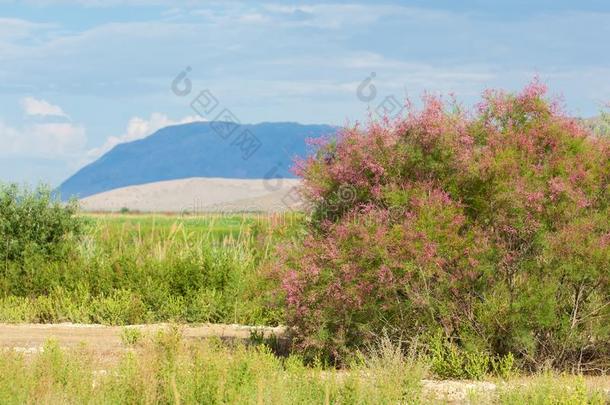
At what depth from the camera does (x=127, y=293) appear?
58.7 feet

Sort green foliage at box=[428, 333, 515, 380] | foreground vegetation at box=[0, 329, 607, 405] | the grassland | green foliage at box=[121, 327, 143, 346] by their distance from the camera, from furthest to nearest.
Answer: green foliage at box=[121, 327, 143, 346], green foliage at box=[428, 333, 515, 380], the grassland, foreground vegetation at box=[0, 329, 607, 405]

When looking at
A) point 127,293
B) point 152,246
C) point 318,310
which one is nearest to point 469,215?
point 318,310

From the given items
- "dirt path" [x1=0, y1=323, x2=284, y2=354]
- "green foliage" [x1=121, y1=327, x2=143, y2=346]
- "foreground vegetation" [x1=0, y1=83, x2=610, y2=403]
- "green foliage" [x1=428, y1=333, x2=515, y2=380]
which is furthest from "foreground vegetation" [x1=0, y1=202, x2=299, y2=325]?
"green foliage" [x1=428, y1=333, x2=515, y2=380]

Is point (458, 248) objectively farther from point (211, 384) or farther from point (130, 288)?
point (130, 288)

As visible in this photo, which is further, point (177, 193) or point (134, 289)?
point (177, 193)

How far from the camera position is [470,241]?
11.5 meters

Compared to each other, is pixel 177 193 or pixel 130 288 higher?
pixel 177 193

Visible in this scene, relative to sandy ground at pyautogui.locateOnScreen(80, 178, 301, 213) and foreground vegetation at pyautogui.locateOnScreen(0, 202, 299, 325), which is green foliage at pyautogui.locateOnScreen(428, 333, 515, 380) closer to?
foreground vegetation at pyautogui.locateOnScreen(0, 202, 299, 325)

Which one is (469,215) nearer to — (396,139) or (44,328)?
(396,139)

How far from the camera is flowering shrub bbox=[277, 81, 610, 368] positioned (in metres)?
11.4

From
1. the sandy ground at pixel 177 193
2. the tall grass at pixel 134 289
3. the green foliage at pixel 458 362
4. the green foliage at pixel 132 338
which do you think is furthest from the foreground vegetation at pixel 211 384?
the sandy ground at pixel 177 193

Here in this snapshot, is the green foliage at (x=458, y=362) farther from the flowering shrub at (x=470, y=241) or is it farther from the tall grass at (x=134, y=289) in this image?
the tall grass at (x=134, y=289)

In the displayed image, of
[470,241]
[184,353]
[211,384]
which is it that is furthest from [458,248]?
[211,384]

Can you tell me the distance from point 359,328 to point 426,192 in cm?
192
